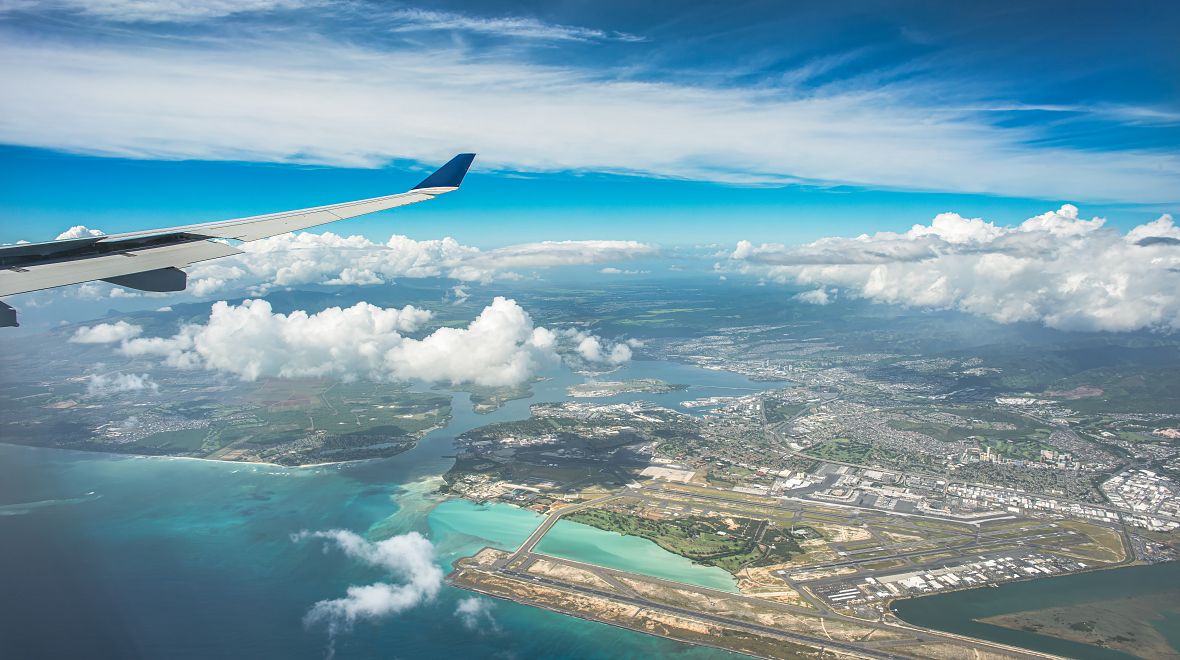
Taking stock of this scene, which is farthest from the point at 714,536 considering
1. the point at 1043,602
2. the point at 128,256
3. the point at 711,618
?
the point at 128,256

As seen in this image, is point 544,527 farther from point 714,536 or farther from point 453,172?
point 453,172

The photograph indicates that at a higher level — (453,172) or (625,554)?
(453,172)

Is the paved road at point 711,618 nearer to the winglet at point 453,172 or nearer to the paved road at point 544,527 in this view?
the paved road at point 544,527

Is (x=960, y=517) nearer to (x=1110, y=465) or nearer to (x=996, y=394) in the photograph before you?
(x=1110, y=465)

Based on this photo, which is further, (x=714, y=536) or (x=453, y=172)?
(x=714, y=536)

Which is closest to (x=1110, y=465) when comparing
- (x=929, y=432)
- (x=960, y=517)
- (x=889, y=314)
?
(x=929, y=432)

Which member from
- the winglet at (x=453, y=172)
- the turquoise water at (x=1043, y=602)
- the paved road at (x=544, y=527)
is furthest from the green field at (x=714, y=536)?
the winglet at (x=453, y=172)

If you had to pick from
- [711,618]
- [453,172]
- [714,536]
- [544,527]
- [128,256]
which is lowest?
[714,536]
